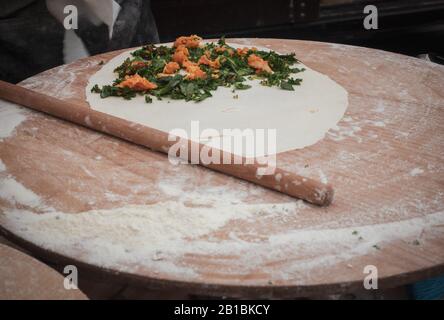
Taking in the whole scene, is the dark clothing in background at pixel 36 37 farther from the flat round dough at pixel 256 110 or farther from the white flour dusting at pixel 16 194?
the white flour dusting at pixel 16 194

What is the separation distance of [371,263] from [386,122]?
935 millimetres

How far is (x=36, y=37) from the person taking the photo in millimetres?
3602

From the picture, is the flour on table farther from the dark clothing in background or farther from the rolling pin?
the dark clothing in background

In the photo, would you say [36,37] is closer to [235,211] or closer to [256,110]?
[256,110]

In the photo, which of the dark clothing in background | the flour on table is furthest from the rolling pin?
the dark clothing in background

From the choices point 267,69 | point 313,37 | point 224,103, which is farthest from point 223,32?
point 224,103

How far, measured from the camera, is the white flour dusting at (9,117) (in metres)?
2.03

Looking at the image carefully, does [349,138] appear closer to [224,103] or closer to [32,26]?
[224,103]

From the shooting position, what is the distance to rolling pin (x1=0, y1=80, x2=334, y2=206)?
4.83ft

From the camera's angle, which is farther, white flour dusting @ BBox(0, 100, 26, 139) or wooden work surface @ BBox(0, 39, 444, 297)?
white flour dusting @ BBox(0, 100, 26, 139)

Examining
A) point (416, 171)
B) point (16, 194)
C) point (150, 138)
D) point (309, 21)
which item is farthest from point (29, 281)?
point (309, 21)

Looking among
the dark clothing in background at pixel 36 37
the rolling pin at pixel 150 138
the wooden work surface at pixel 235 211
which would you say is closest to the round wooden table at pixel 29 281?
the wooden work surface at pixel 235 211

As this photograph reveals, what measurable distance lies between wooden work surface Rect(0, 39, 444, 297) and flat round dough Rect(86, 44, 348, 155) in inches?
4.0

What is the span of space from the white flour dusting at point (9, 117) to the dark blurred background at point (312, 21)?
2972 mm
